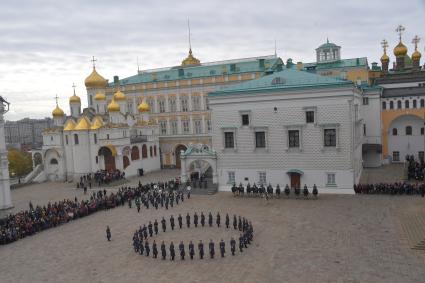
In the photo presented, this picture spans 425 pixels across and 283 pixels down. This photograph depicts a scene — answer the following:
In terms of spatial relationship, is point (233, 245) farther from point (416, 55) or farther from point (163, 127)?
point (416, 55)

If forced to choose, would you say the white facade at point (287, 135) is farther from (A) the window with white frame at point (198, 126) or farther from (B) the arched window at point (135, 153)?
(A) the window with white frame at point (198, 126)

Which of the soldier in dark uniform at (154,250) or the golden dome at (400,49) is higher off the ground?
the golden dome at (400,49)

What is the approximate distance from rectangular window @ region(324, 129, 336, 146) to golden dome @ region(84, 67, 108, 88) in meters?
29.2

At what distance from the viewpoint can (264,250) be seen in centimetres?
1617

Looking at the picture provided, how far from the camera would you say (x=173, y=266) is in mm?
15164

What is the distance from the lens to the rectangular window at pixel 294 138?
27547 millimetres

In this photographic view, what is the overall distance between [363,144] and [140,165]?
2200 cm

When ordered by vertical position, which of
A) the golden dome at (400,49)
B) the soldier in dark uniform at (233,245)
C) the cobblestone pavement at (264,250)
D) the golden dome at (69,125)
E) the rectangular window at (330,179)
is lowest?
the cobblestone pavement at (264,250)

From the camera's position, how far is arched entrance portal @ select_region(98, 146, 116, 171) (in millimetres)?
38850

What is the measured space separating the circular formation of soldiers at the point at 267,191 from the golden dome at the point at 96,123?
57.8 ft

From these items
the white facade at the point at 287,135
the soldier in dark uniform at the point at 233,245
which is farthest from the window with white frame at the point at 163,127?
the soldier in dark uniform at the point at 233,245

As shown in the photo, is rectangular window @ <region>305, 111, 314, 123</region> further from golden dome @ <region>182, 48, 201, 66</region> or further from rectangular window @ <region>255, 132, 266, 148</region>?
golden dome @ <region>182, 48, 201, 66</region>

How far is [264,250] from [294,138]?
12.9 metres

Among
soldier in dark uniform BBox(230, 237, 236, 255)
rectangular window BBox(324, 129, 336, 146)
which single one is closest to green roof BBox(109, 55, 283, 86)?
rectangular window BBox(324, 129, 336, 146)
